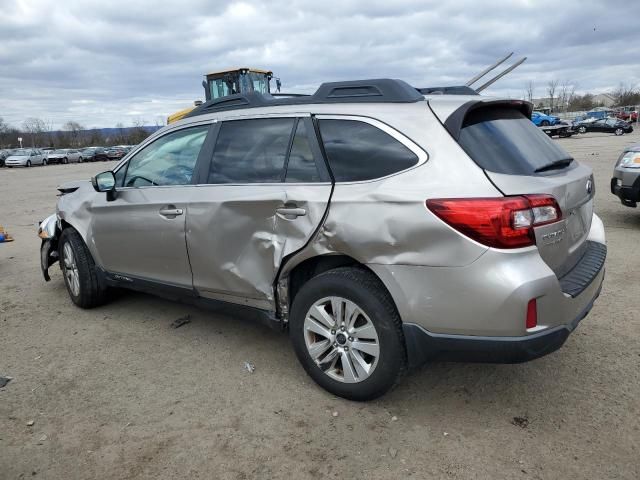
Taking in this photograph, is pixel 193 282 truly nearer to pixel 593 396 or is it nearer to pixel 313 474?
pixel 313 474

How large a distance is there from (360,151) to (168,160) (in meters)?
1.79

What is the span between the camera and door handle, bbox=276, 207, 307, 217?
309 cm

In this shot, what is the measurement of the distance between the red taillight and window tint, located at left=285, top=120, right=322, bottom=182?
1371mm

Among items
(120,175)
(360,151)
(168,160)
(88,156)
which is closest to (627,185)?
(360,151)

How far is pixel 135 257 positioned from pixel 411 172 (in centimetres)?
250

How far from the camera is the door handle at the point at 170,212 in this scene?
148 inches

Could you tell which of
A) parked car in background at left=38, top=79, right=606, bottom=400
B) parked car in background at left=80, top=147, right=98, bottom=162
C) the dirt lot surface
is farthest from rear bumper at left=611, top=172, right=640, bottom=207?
parked car in background at left=80, top=147, right=98, bottom=162

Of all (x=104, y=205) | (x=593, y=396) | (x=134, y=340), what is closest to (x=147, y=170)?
(x=104, y=205)

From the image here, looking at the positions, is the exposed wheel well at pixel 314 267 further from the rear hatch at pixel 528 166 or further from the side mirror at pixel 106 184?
the side mirror at pixel 106 184

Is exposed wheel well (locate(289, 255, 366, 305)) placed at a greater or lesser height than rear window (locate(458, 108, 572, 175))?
lesser

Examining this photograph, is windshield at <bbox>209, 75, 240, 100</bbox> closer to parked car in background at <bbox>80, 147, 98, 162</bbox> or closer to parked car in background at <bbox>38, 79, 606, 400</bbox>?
parked car in background at <bbox>38, 79, 606, 400</bbox>

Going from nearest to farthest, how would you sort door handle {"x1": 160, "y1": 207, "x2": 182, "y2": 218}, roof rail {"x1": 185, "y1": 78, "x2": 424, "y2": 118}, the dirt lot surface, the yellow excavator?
the dirt lot surface < roof rail {"x1": 185, "y1": 78, "x2": 424, "y2": 118} < door handle {"x1": 160, "y1": 207, "x2": 182, "y2": 218} < the yellow excavator


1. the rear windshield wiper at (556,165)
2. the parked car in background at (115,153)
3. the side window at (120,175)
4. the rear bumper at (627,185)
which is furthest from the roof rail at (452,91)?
the parked car in background at (115,153)

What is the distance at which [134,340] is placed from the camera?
4223 mm
